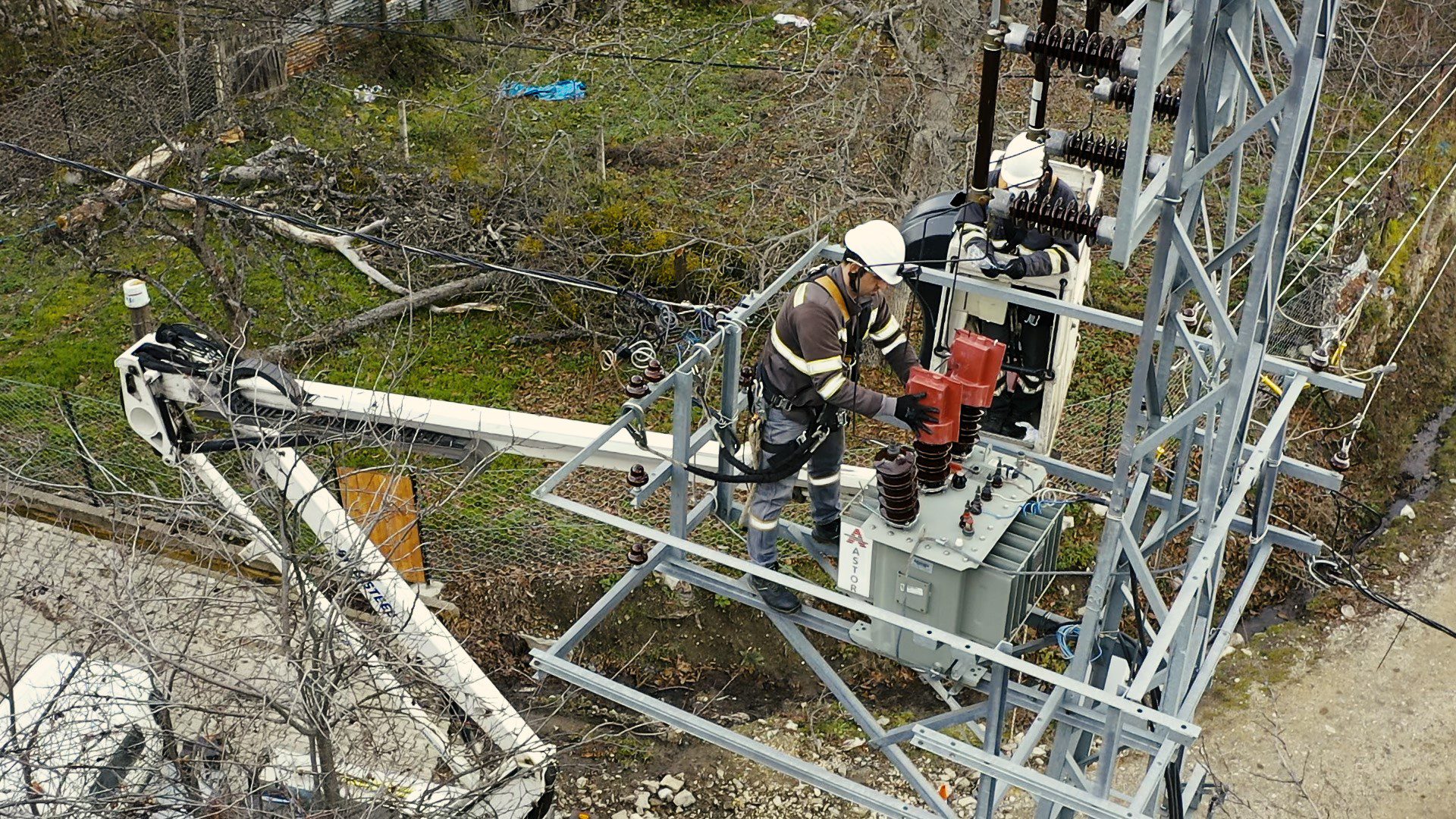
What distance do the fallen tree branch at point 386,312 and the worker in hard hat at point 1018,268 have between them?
24.5 ft

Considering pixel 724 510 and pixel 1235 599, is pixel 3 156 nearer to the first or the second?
pixel 724 510

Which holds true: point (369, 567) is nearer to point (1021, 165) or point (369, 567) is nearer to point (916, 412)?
point (916, 412)

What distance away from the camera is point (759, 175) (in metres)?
17.1

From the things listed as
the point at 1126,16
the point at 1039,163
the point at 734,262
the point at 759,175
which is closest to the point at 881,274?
the point at 1039,163

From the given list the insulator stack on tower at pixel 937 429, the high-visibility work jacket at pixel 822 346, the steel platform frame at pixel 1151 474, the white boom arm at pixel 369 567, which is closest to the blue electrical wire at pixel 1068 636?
the steel platform frame at pixel 1151 474

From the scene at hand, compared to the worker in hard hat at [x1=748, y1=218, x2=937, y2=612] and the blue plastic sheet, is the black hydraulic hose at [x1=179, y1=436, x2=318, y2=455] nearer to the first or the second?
the worker in hard hat at [x1=748, y1=218, x2=937, y2=612]

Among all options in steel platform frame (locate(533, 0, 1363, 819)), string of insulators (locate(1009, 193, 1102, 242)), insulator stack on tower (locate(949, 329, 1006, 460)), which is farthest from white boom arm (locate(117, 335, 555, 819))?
string of insulators (locate(1009, 193, 1102, 242))

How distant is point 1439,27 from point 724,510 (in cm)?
1685

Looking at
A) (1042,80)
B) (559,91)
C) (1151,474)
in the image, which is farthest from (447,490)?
(559,91)

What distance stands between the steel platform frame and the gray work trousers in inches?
10.2

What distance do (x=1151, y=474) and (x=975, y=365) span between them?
1209 mm

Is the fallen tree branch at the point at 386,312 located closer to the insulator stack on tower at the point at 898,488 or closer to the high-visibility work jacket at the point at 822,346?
the high-visibility work jacket at the point at 822,346

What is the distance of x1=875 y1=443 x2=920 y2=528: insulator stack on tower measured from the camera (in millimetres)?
7109

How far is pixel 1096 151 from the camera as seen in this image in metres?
7.49
